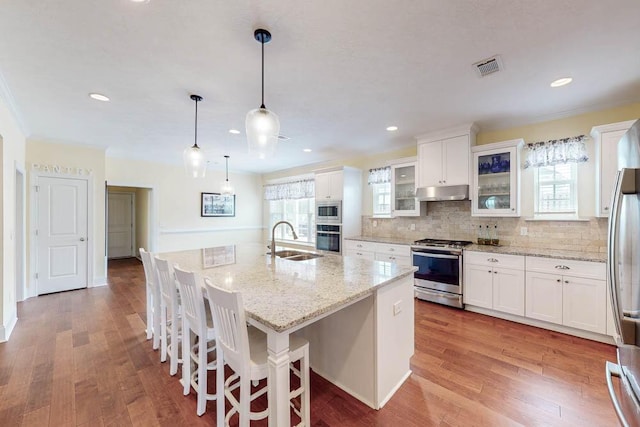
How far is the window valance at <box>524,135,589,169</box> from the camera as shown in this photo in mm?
3012

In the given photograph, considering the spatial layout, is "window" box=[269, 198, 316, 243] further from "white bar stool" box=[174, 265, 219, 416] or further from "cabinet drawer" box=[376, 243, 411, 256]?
"white bar stool" box=[174, 265, 219, 416]

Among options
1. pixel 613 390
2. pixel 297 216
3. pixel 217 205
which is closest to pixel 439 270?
pixel 613 390

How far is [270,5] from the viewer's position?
4.87 ft

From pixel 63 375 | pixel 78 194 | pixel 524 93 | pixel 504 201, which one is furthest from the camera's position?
pixel 78 194

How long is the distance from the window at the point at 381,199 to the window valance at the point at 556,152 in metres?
2.06

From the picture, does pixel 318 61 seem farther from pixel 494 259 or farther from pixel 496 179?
pixel 494 259

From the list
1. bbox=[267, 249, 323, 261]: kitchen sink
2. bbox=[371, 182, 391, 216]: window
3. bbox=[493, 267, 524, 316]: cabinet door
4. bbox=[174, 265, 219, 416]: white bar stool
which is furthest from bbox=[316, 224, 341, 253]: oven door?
bbox=[174, 265, 219, 416]: white bar stool

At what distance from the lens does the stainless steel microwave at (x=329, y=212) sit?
4918mm

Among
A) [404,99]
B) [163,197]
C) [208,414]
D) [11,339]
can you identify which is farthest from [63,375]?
[163,197]

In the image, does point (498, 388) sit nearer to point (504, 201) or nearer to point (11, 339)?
point (504, 201)

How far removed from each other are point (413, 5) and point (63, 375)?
3638mm

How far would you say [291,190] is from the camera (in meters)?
6.46

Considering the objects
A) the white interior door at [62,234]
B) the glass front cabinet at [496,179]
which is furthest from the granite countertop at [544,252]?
the white interior door at [62,234]

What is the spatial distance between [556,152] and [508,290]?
1734 millimetres
